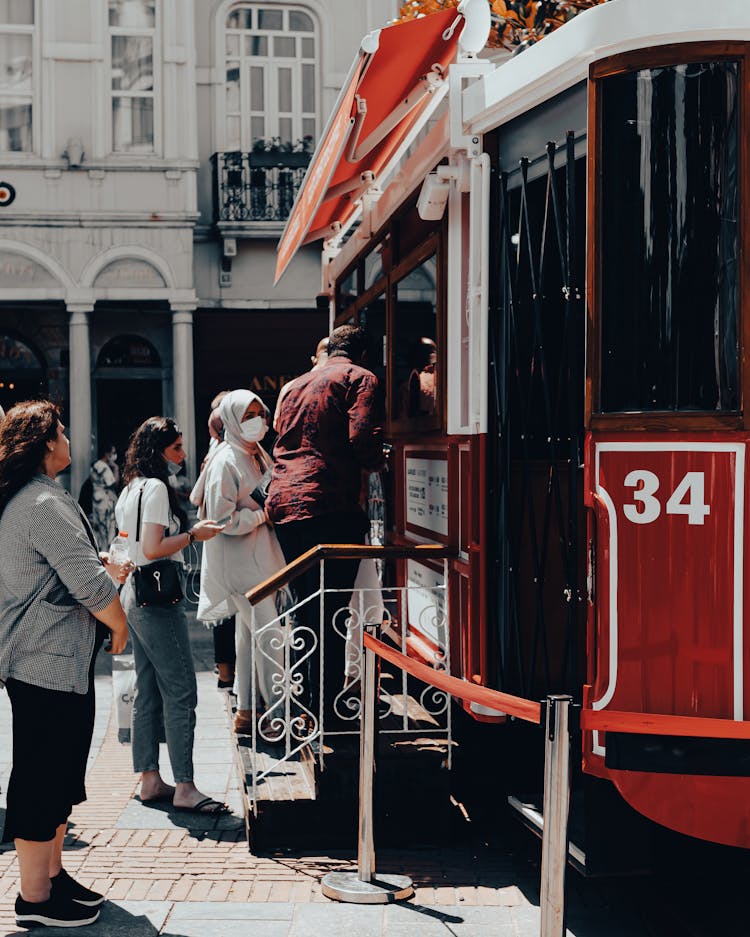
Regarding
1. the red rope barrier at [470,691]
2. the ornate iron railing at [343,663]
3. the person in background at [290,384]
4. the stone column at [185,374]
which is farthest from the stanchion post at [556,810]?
the stone column at [185,374]

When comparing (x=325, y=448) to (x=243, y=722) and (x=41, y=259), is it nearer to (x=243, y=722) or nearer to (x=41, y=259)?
(x=243, y=722)

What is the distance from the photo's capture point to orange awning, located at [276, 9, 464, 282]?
217 inches

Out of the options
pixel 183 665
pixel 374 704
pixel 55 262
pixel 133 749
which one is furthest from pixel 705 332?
pixel 55 262

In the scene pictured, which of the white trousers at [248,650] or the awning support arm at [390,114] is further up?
the awning support arm at [390,114]

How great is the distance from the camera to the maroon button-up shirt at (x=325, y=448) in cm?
608

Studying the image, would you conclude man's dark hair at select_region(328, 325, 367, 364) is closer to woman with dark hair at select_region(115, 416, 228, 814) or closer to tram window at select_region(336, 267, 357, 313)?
woman with dark hair at select_region(115, 416, 228, 814)

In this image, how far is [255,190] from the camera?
19.5m

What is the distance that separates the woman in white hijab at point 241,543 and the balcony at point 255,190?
1270cm

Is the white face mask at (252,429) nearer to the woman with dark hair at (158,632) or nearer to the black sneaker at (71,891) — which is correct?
the woman with dark hair at (158,632)

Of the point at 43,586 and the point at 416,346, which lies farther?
the point at 416,346

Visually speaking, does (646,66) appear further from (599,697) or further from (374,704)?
(374,704)

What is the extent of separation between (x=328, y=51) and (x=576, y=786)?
52.9 feet

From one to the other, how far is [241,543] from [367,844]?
232 centimetres

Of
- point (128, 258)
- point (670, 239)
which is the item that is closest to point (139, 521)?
point (670, 239)
